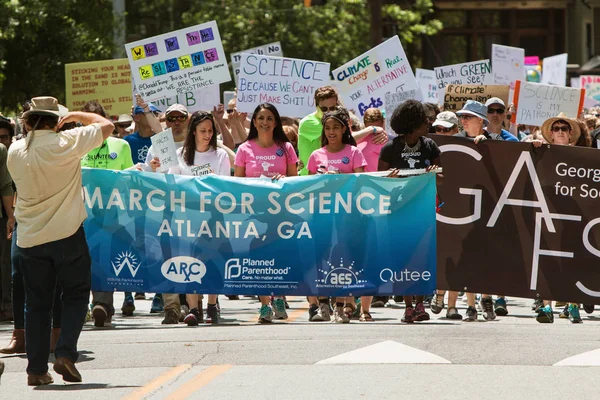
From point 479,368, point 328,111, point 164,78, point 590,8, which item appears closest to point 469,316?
point 328,111

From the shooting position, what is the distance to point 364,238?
11.7 m

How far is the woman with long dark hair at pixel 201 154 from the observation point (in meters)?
12.2

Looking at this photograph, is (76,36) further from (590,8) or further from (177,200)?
(590,8)

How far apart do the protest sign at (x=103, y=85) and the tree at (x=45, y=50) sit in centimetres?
627

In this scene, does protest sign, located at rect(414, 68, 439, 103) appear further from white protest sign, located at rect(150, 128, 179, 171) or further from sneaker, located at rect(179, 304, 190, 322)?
white protest sign, located at rect(150, 128, 179, 171)

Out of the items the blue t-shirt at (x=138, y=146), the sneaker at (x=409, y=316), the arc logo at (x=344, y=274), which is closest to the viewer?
the arc logo at (x=344, y=274)

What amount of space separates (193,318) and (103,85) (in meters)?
7.11

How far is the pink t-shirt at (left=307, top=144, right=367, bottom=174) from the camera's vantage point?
12.0 metres

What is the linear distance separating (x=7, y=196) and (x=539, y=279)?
469 cm

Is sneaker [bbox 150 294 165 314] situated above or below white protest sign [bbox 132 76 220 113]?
below

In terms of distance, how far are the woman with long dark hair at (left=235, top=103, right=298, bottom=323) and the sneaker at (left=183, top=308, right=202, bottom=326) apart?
54 centimetres

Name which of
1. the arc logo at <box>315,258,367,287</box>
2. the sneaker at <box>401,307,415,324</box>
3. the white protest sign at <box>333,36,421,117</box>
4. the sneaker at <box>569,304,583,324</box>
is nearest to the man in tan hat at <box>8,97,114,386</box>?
the arc logo at <box>315,258,367,287</box>

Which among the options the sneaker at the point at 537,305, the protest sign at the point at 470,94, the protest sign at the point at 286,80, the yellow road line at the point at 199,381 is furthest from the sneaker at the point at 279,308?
the protest sign at the point at 470,94

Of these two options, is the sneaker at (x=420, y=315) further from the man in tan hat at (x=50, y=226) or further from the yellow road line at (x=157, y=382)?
the man in tan hat at (x=50, y=226)
